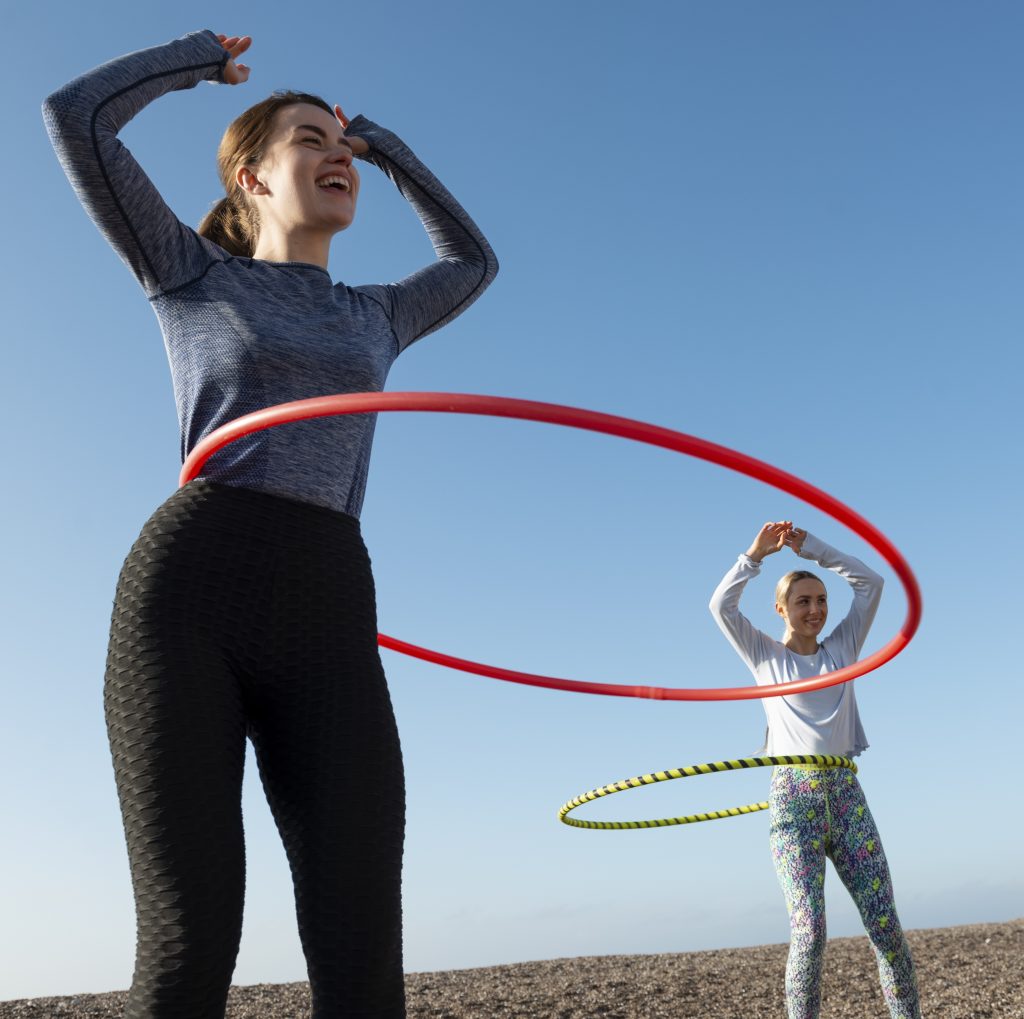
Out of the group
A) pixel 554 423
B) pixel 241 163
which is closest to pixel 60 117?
pixel 241 163

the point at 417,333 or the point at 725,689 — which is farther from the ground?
the point at 417,333

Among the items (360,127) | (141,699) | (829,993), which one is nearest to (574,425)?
(141,699)

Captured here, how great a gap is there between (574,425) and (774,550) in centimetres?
355

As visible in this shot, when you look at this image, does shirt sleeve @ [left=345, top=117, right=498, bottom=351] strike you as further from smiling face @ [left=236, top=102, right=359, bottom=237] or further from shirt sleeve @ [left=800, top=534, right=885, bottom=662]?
shirt sleeve @ [left=800, top=534, right=885, bottom=662]

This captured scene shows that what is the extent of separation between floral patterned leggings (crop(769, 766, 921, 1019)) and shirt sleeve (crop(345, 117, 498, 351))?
3.30 meters

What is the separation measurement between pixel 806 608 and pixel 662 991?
3.59 meters

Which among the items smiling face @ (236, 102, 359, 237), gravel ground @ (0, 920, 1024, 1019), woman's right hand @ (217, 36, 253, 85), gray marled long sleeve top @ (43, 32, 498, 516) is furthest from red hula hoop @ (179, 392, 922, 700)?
gravel ground @ (0, 920, 1024, 1019)

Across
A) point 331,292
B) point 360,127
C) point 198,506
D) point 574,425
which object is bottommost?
point 198,506

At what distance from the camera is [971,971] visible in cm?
859

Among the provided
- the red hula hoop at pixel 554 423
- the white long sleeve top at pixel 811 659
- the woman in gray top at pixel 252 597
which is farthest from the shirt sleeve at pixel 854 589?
the woman in gray top at pixel 252 597

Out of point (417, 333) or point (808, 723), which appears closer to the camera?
point (417, 333)

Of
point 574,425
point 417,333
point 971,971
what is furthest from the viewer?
point 971,971

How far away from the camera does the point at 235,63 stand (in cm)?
301

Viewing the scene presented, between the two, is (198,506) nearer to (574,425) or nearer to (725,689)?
(574,425)
